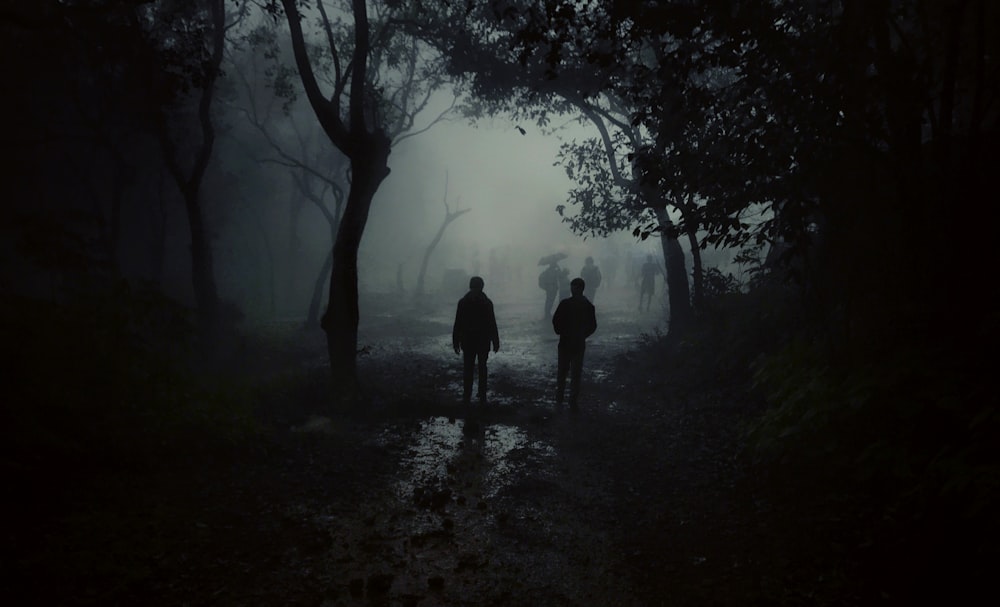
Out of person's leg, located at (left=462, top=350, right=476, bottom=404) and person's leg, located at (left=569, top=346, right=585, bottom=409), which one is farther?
person's leg, located at (left=462, top=350, right=476, bottom=404)

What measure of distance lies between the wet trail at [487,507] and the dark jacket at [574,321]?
1.26 metres

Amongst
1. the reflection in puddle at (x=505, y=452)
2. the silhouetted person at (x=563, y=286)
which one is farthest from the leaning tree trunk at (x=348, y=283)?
the silhouetted person at (x=563, y=286)

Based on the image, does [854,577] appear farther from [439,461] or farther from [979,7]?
[979,7]

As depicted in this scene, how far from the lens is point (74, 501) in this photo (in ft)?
Answer: 15.4

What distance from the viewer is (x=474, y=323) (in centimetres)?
934

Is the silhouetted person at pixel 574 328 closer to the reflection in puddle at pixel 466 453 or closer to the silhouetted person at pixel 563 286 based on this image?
Answer: the reflection in puddle at pixel 466 453

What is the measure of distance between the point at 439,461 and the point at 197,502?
2.72m

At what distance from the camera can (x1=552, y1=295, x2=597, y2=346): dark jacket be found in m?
9.26

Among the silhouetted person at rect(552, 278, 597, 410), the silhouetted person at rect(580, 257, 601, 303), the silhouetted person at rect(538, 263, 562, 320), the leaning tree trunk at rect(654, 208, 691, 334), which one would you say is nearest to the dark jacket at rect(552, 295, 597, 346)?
the silhouetted person at rect(552, 278, 597, 410)

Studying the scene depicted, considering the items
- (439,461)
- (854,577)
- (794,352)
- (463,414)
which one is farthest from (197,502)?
(794,352)

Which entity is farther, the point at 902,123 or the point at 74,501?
the point at 902,123

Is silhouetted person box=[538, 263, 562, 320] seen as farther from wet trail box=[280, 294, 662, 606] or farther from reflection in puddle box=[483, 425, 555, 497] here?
reflection in puddle box=[483, 425, 555, 497]

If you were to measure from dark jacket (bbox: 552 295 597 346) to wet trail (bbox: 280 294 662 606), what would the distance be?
126 cm

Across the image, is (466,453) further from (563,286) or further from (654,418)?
(563,286)
